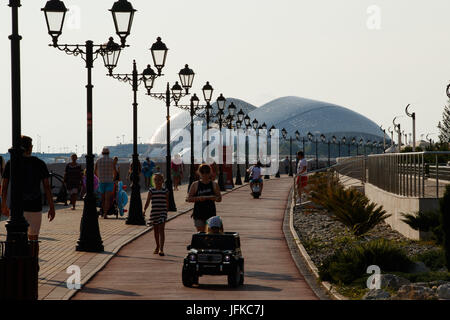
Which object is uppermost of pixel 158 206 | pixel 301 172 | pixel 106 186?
pixel 301 172

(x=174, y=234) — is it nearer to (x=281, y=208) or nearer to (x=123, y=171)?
(x=281, y=208)

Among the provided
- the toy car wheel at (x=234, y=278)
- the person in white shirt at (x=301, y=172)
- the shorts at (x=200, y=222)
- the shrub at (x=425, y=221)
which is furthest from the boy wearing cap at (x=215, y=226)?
the person in white shirt at (x=301, y=172)

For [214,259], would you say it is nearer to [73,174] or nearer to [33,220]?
[33,220]

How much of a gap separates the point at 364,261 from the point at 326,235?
8754 mm

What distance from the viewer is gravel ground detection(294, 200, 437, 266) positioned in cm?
1912

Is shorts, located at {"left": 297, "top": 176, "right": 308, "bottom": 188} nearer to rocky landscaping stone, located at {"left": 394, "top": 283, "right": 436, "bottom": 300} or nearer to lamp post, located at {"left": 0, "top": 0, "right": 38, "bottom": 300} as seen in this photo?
rocky landscaping stone, located at {"left": 394, "top": 283, "right": 436, "bottom": 300}

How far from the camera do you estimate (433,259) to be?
53.0 feet

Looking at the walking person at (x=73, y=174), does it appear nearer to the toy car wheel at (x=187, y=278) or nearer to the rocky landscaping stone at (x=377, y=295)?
the toy car wheel at (x=187, y=278)

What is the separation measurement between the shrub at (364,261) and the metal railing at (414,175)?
5424 millimetres

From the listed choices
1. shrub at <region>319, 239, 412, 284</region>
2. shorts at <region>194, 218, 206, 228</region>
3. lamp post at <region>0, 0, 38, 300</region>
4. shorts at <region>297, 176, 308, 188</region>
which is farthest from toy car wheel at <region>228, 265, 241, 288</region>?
shorts at <region>297, 176, 308, 188</region>

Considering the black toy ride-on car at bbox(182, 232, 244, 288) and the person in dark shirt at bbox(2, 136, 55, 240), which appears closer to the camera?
the person in dark shirt at bbox(2, 136, 55, 240)

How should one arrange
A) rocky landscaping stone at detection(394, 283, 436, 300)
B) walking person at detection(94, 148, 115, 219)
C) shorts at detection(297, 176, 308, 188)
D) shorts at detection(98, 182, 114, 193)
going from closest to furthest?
rocky landscaping stone at detection(394, 283, 436, 300) → walking person at detection(94, 148, 115, 219) → shorts at detection(98, 182, 114, 193) → shorts at detection(297, 176, 308, 188)

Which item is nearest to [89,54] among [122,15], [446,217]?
[122,15]

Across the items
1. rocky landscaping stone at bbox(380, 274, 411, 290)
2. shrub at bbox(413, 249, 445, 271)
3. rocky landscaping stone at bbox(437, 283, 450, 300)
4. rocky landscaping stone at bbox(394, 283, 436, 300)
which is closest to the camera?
rocky landscaping stone at bbox(394, 283, 436, 300)
